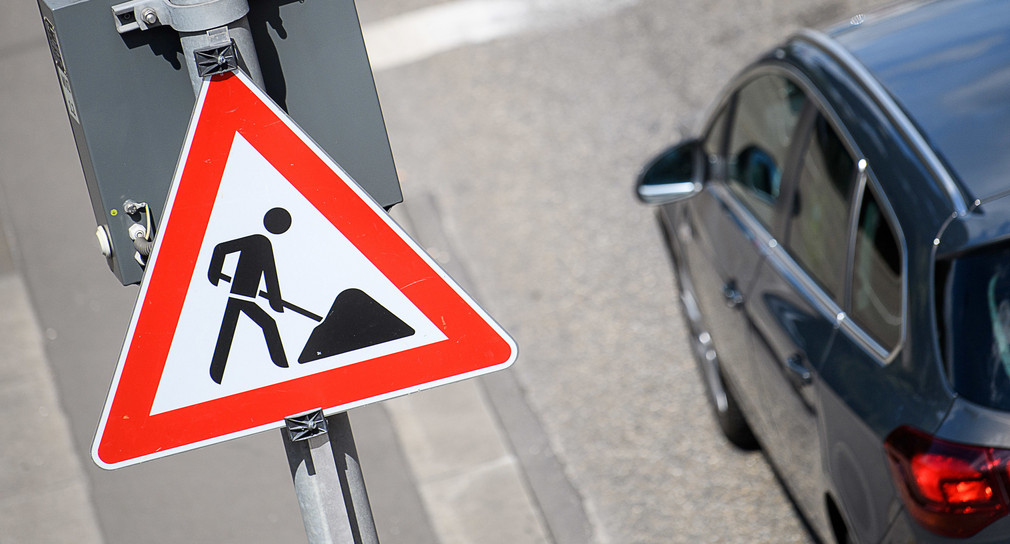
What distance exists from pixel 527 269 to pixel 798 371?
2.82 metres

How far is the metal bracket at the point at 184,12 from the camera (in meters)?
1.91

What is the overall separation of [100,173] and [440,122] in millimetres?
5609

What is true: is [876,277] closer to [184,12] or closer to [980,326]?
[980,326]

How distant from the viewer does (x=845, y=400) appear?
125 inches

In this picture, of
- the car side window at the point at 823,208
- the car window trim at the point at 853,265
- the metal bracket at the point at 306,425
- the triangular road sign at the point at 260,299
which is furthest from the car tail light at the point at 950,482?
the metal bracket at the point at 306,425

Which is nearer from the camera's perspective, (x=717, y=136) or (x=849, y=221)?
(x=849, y=221)

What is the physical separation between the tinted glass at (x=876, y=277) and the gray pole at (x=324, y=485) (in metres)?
1.70

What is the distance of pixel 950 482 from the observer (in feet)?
8.91

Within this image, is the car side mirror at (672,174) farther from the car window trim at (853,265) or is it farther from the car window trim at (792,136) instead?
the car window trim at (853,265)

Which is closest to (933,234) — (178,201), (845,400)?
(845,400)

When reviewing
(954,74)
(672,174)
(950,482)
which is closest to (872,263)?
(954,74)

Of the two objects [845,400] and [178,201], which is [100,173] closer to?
[178,201]

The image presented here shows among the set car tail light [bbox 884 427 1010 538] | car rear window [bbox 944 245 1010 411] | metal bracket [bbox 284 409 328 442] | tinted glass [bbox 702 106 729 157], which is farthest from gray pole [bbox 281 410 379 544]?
tinted glass [bbox 702 106 729 157]

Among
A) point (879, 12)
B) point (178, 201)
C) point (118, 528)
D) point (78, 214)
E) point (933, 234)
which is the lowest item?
point (118, 528)
